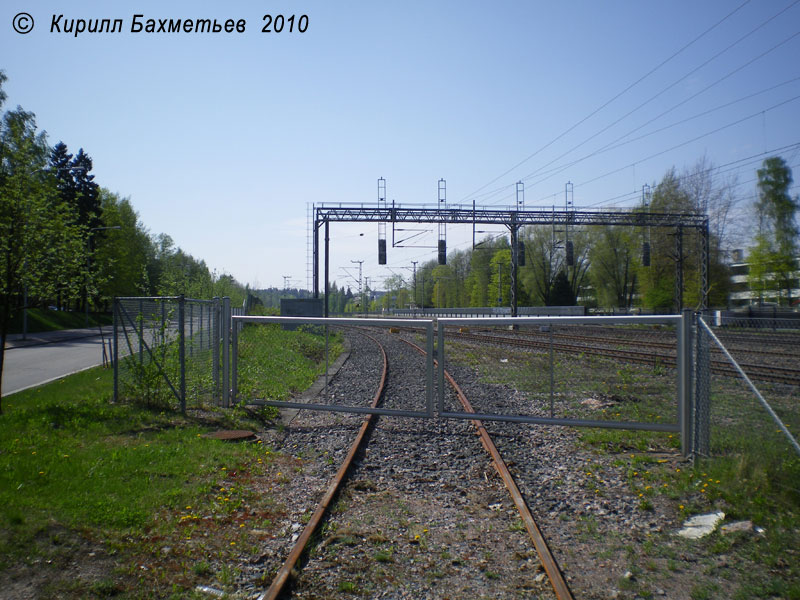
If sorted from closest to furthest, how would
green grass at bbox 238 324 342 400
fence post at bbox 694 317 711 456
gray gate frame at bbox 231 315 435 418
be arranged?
fence post at bbox 694 317 711 456 → gray gate frame at bbox 231 315 435 418 → green grass at bbox 238 324 342 400

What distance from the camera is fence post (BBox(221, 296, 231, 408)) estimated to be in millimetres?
10648

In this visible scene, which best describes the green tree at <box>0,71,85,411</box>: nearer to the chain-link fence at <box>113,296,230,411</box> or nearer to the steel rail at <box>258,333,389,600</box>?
the chain-link fence at <box>113,296,230,411</box>

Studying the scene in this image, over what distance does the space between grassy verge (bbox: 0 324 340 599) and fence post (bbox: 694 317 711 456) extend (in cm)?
513

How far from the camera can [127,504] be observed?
5.52 meters

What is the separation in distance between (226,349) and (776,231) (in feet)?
165

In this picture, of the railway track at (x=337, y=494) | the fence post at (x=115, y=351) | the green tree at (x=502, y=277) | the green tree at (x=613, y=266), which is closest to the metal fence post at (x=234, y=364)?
the fence post at (x=115, y=351)

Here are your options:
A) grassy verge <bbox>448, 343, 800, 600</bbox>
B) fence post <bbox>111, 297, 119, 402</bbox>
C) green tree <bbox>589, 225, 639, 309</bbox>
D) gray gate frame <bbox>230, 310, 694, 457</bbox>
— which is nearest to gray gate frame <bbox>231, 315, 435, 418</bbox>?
gray gate frame <bbox>230, 310, 694, 457</bbox>

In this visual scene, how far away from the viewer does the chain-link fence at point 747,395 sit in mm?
5902

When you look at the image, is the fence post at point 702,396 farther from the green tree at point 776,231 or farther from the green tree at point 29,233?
the green tree at point 776,231

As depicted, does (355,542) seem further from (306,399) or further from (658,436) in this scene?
(306,399)

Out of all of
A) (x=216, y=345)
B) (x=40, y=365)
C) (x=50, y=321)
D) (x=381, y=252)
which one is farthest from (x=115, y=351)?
(x=50, y=321)

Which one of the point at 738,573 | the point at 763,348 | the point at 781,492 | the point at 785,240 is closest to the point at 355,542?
the point at 738,573

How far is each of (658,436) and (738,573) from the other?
14.6 feet

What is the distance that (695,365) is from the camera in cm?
723
